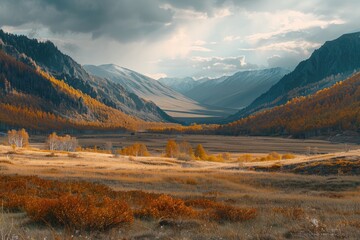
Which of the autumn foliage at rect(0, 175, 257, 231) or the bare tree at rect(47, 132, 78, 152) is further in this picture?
the bare tree at rect(47, 132, 78, 152)

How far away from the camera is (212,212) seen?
14180mm

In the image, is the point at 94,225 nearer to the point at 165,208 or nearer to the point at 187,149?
the point at 165,208

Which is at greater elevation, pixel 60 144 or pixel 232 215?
pixel 232 215

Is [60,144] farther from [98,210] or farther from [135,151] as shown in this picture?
[98,210]

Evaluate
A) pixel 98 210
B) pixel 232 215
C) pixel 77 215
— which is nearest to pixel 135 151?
pixel 232 215

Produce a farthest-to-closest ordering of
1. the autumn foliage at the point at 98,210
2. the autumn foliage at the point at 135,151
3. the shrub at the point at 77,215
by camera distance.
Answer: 1. the autumn foliage at the point at 135,151
2. the autumn foliage at the point at 98,210
3. the shrub at the point at 77,215

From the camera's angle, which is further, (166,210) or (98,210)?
(166,210)

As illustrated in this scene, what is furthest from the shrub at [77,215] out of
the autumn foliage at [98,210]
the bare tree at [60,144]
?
the bare tree at [60,144]

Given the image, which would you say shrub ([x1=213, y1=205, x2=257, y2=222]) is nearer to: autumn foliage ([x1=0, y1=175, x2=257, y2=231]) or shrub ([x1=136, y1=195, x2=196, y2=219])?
autumn foliage ([x1=0, y1=175, x2=257, y2=231])

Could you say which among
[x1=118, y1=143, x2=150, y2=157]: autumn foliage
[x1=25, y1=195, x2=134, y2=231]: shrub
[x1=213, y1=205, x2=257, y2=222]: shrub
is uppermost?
[x1=25, y1=195, x2=134, y2=231]: shrub

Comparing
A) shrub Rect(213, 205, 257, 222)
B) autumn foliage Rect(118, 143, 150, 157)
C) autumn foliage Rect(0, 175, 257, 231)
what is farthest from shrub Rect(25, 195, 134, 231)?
autumn foliage Rect(118, 143, 150, 157)

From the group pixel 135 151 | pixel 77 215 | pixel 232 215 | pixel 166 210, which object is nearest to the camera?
pixel 77 215

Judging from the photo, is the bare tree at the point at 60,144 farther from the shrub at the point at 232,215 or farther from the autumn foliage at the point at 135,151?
the shrub at the point at 232,215

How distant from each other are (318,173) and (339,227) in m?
32.8
